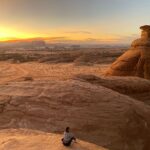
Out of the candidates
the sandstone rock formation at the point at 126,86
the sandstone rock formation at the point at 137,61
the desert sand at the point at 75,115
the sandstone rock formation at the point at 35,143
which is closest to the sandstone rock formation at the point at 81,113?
the desert sand at the point at 75,115

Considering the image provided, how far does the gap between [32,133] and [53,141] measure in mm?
1069

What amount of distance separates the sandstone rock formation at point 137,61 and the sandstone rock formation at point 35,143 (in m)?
13.4

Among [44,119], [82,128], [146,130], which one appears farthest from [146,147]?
[44,119]

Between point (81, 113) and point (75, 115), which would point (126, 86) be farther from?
point (75, 115)

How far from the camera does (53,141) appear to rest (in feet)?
23.8

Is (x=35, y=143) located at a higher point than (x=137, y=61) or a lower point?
higher

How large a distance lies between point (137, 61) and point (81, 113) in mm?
12091

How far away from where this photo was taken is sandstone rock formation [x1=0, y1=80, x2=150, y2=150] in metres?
9.05

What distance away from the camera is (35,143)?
23.3 ft

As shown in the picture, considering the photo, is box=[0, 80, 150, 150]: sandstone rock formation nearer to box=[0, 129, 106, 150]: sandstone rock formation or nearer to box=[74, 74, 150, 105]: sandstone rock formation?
box=[0, 129, 106, 150]: sandstone rock formation

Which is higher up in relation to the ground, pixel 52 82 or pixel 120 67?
pixel 52 82

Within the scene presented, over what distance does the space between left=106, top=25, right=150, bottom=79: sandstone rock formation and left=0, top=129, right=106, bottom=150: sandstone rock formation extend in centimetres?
1343

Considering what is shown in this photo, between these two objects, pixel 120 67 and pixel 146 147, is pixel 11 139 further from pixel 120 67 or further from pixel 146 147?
pixel 120 67

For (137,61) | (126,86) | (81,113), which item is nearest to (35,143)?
(81,113)
